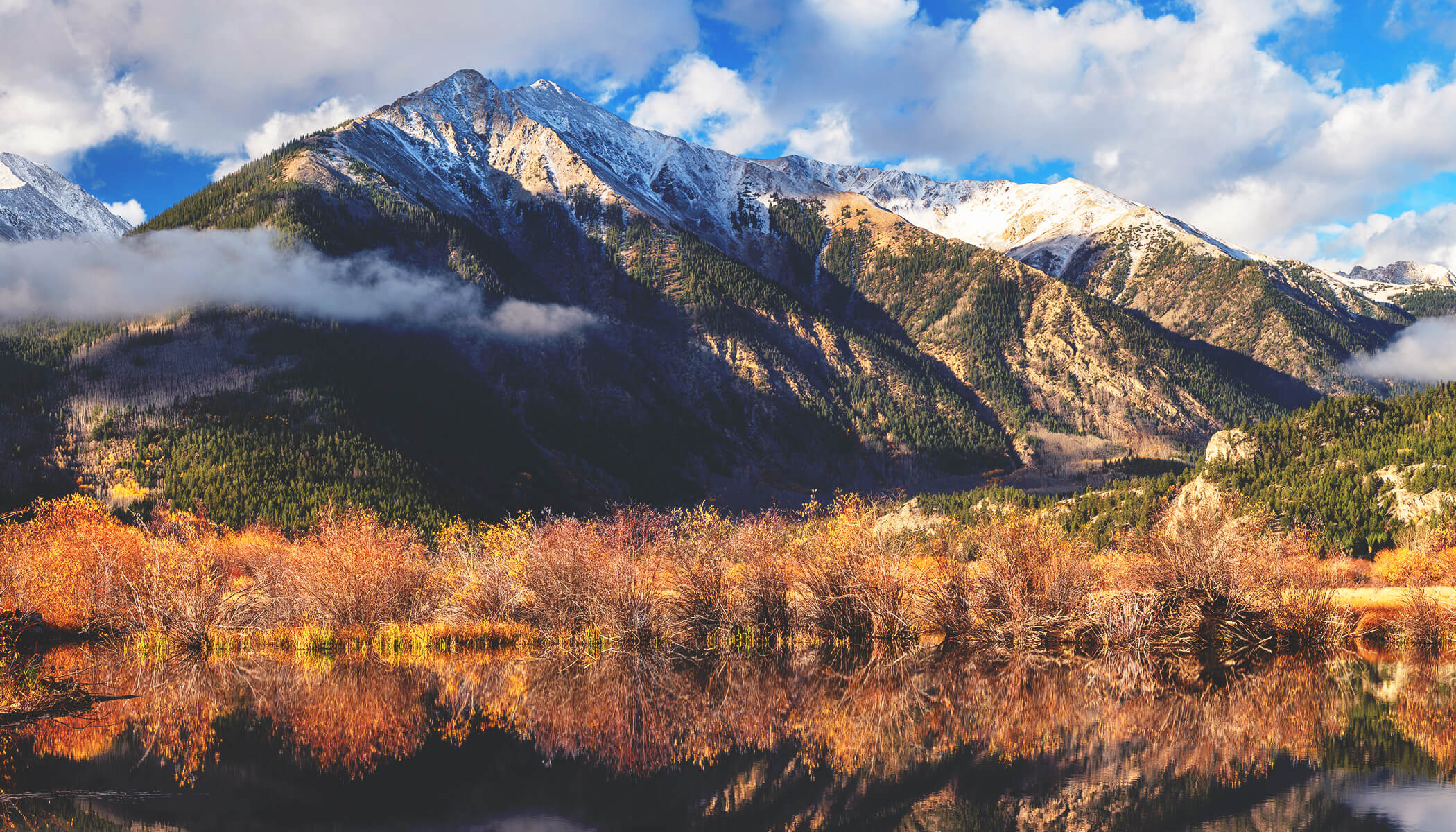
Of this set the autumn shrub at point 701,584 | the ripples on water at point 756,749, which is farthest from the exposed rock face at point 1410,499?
the autumn shrub at point 701,584

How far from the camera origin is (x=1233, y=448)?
10875 centimetres

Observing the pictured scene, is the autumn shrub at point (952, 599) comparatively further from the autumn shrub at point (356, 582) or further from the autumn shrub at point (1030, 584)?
the autumn shrub at point (356, 582)

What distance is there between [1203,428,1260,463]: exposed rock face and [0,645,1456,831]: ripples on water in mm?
83552

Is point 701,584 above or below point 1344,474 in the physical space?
below

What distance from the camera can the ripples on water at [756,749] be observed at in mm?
15922

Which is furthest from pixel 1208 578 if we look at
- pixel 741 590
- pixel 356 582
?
pixel 356 582

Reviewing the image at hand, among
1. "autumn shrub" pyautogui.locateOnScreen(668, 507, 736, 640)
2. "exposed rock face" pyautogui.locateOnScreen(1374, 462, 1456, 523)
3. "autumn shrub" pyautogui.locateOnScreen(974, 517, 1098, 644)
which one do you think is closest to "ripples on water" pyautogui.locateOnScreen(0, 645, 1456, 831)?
"autumn shrub" pyautogui.locateOnScreen(974, 517, 1098, 644)

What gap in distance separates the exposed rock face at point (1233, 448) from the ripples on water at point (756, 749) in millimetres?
83552

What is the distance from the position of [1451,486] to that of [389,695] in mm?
82362

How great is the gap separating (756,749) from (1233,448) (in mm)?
105925

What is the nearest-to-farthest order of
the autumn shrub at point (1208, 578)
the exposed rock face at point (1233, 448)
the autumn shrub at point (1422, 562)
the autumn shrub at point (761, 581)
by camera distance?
the autumn shrub at point (1208, 578) < the autumn shrub at point (761, 581) < the autumn shrub at point (1422, 562) < the exposed rock face at point (1233, 448)

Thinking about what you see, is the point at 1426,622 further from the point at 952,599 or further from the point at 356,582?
the point at 356,582

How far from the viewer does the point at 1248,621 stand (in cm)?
3353

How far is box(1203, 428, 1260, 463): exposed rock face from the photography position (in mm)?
105750
